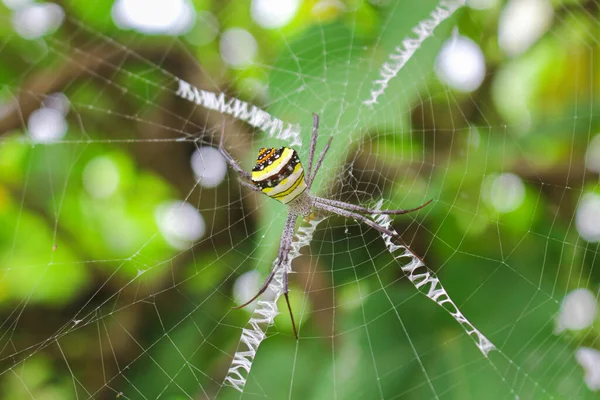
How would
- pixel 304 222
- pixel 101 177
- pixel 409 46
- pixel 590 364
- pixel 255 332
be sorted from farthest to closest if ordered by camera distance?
pixel 101 177, pixel 304 222, pixel 409 46, pixel 255 332, pixel 590 364

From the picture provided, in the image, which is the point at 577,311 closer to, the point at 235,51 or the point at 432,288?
the point at 432,288

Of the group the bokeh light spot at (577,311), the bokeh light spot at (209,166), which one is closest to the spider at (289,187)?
the bokeh light spot at (209,166)

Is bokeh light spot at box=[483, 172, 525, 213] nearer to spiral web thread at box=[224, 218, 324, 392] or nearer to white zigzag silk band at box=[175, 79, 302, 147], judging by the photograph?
spiral web thread at box=[224, 218, 324, 392]

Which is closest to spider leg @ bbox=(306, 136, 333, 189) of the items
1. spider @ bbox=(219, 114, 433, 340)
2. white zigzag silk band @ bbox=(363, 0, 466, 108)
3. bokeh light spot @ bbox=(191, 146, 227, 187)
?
spider @ bbox=(219, 114, 433, 340)

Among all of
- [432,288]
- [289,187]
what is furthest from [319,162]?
[432,288]

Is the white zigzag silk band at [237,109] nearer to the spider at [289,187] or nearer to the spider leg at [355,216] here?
the spider at [289,187]

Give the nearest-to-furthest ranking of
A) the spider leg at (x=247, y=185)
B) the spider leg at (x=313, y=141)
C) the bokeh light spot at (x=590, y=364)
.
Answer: the bokeh light spot at (x=590, y=364) < the spider leg at (x=247, y=185) < the spider leg at (x=313, y=141)

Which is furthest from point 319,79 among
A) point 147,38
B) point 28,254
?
point 28,254
